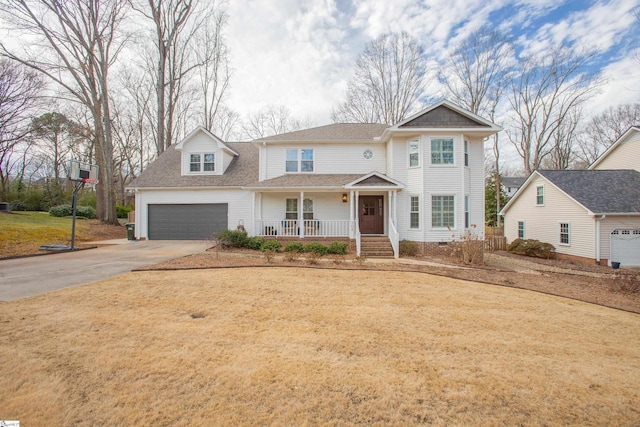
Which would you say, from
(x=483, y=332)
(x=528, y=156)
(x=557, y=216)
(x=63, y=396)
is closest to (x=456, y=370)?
(x=483, y=332)

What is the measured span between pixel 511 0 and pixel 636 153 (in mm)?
11908

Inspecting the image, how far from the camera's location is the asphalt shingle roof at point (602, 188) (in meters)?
14.5

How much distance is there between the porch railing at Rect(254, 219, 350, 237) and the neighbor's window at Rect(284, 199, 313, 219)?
2.70ft

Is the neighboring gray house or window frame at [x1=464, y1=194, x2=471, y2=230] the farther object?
the neighboring gray house

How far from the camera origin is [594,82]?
2500cm

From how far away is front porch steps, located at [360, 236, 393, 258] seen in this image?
13.2 meters

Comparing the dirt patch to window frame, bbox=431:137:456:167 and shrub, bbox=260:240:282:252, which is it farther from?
window frame, bbox=431:137:456:167

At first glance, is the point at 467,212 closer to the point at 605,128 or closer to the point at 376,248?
the point at 376,248

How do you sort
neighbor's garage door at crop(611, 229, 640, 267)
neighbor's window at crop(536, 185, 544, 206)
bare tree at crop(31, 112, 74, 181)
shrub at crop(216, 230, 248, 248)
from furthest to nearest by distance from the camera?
bare tree at crop(31, 112, 74, 181)
neighbor's window at crop(536, 185, 544, 206)
neighbor's garage door at crop(611, 229, 640, 267)
shrub at crop(216, 230, 248, 248)

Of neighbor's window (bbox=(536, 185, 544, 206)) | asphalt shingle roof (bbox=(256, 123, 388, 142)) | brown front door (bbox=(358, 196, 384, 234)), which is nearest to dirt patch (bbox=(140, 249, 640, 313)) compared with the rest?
brown front door (bbox=(358, 196, 384, 234))

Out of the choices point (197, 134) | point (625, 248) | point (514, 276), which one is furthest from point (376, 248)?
point (625, 248)

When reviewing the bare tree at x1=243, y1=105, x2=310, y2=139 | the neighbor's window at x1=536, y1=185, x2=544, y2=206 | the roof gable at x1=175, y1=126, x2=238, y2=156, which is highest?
the bare tree at x1=243, y1=105, x2=310, y2=139

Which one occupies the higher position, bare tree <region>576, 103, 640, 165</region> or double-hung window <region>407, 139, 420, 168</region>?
bare tree <region>576, 103, 640, 165</region>

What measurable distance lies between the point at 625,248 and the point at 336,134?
1567cm
